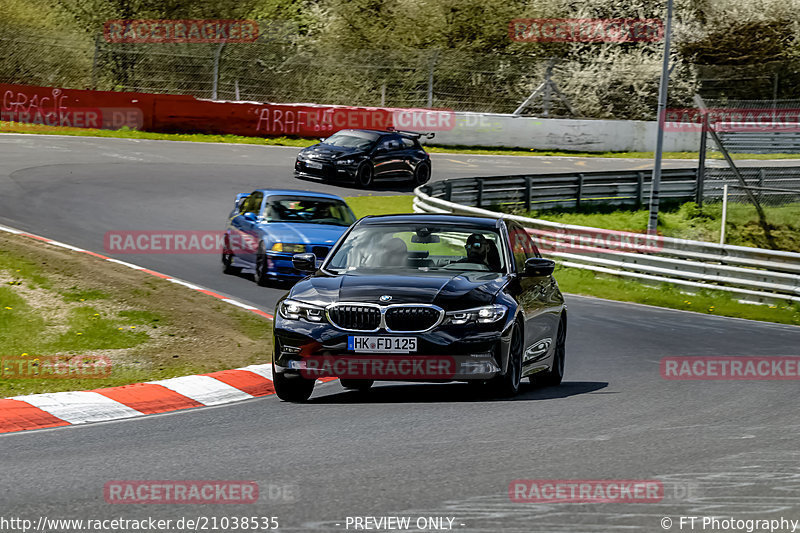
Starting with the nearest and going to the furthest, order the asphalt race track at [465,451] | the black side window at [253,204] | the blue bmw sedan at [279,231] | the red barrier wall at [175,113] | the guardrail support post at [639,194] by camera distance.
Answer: the asphalt race track at [465,451] → the blue bmw sedan at [279,231] → the black side window at [253,204] → the guardrail support post at [639,194] → the red barrier wall at [175,113]

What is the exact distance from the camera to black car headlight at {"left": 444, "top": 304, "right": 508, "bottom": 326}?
375 inches

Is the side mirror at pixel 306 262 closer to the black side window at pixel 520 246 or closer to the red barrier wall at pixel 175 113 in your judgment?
the black side window at pixel 520 246

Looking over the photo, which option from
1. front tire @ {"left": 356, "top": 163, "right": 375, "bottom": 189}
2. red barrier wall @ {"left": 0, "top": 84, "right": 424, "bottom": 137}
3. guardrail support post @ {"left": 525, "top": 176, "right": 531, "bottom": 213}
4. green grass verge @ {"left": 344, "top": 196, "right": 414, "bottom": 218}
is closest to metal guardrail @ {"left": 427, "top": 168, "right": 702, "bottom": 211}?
guardrail support post @ {"left": 525, "top": 176, "right": 531, "bottom": 213}

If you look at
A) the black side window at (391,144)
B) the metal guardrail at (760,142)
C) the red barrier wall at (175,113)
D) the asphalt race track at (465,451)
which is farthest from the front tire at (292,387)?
the red barrier wall at (175,113)

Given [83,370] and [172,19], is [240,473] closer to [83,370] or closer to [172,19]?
[83,370]

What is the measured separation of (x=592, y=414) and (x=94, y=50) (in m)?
36.7

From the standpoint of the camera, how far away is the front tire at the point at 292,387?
10.0m

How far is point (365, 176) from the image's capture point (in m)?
A: 32.4

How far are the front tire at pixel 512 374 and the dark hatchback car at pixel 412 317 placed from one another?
0.01 meters

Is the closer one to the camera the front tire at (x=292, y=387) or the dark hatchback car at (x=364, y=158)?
the front tire at (x=292, y=387)

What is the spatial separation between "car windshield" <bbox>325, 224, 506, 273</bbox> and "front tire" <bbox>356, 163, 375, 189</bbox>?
837 inches

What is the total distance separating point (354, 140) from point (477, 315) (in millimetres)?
23567

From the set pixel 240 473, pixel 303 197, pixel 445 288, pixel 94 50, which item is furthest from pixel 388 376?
pixel 94 50

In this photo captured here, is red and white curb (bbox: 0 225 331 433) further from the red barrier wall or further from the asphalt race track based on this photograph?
the red barrier wall
